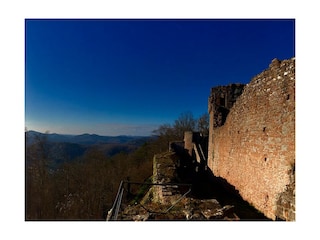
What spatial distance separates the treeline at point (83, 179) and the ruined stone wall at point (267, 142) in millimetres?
7863

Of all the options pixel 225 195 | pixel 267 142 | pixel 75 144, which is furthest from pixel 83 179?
pixel 267 142

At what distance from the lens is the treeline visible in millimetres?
15016

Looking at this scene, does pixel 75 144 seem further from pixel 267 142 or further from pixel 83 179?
pixel 267 142

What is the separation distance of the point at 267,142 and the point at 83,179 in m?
19.9

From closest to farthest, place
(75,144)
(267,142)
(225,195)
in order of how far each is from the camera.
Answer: (267,142)
(225,195)
(75,144)

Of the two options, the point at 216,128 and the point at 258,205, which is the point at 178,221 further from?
the point at 216,128

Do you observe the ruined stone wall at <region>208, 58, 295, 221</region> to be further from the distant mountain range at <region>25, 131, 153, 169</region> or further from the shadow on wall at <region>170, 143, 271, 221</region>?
the distant mountain range at <region>25, 131, 153, 169</region>

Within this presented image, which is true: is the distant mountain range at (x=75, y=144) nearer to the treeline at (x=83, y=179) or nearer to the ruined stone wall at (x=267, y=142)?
the treeline at (x=83, y=179)

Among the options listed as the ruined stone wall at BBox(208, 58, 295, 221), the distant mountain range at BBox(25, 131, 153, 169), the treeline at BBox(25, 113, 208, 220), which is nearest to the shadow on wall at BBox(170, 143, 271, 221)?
the ruined stone wall at BBox(208, 58, 295, 221)

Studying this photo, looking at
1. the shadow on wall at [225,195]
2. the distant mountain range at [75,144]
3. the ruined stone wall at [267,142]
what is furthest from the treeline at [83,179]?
the ruined stone wall at [267,142]

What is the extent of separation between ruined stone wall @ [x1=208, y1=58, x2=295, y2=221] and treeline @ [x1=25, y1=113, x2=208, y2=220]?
25.8ft

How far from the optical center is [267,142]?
19.9ft

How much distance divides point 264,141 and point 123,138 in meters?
33.4

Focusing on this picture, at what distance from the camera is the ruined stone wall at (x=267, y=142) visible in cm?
502
